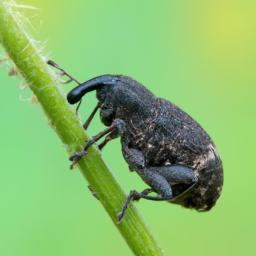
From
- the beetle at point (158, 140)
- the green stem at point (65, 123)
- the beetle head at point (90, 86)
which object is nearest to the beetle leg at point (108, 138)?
the beetle at point (158, 140)

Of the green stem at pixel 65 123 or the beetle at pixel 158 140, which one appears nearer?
the green stem at pixel 65 123

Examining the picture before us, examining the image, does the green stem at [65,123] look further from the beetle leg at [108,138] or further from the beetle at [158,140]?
the beetle at [158,140]

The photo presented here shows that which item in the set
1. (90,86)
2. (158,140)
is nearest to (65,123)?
(90,86)

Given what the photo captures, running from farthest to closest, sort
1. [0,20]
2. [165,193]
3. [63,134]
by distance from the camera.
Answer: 1. [165,193]
2. [63,134]
3. [0,20]

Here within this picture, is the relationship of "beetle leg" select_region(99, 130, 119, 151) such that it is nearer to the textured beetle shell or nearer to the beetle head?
the textured beetle shell

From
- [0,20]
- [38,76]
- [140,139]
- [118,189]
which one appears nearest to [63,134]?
[38,76]

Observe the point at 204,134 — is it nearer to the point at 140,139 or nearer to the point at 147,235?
the point at 140,139

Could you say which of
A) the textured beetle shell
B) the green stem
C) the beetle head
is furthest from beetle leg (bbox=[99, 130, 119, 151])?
the green stem
